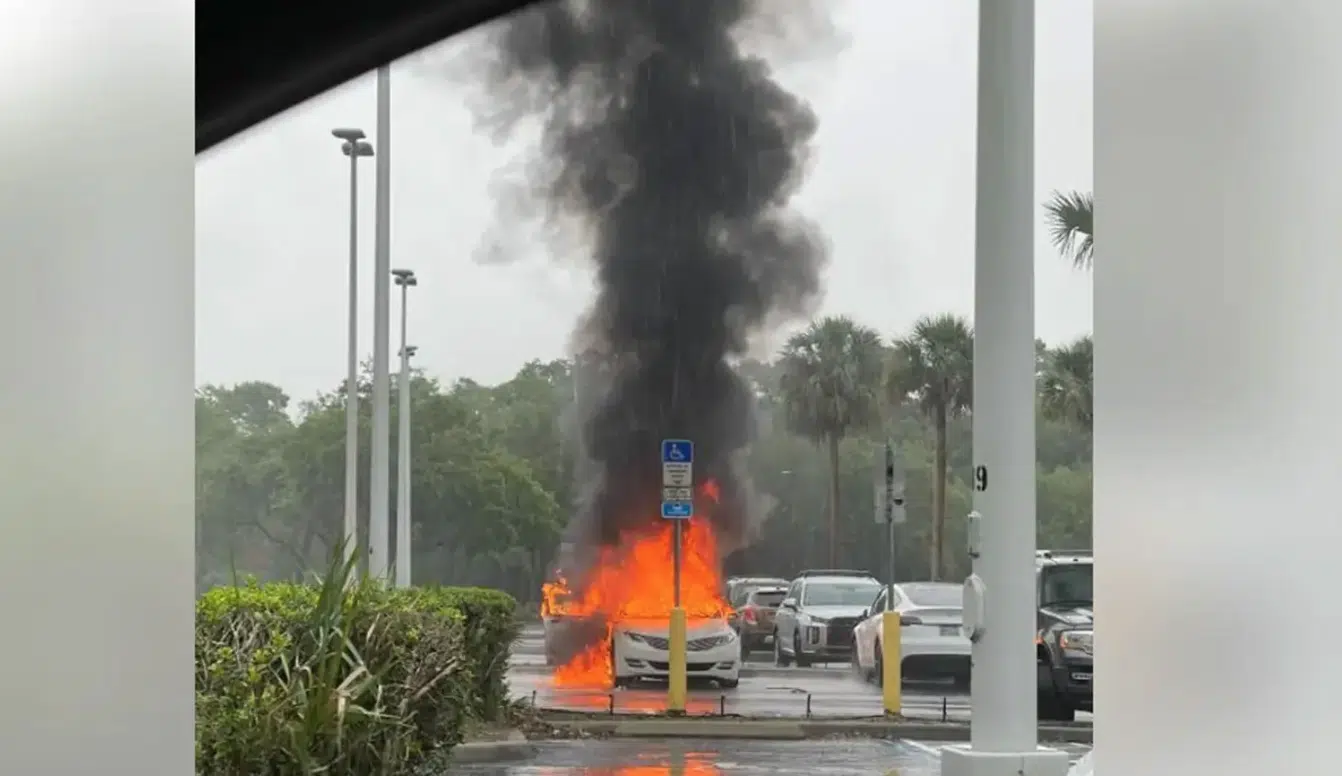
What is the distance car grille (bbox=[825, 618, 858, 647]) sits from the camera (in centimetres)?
1742

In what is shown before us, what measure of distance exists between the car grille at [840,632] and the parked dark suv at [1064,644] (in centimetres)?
352

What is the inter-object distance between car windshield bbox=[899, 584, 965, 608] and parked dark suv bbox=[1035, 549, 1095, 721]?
178 cm

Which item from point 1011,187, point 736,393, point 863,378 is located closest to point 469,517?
point 736,393

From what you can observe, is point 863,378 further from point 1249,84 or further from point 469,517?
point 1249,84

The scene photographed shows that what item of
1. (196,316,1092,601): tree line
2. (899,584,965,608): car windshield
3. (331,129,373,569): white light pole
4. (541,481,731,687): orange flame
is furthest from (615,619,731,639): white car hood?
(196,316,1092,601): tree line

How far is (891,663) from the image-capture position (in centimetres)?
1487

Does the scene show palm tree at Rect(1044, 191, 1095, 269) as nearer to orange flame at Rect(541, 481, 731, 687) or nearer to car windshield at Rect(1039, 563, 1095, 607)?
orange flame at Rect(541, 481, 731, 687)

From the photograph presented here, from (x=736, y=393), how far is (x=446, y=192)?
5.28 m

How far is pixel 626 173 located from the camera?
2370 centimetres

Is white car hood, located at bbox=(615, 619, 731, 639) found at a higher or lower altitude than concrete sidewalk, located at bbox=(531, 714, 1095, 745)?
higher

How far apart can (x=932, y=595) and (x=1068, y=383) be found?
30.3 ft

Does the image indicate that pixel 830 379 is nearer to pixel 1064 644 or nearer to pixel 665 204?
pixel 665 204

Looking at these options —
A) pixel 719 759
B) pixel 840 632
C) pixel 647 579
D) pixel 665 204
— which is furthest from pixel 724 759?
pixel 665 204

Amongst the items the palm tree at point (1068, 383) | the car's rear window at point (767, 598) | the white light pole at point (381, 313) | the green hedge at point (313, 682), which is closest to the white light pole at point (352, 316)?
the white light pole at point (381, 313)
